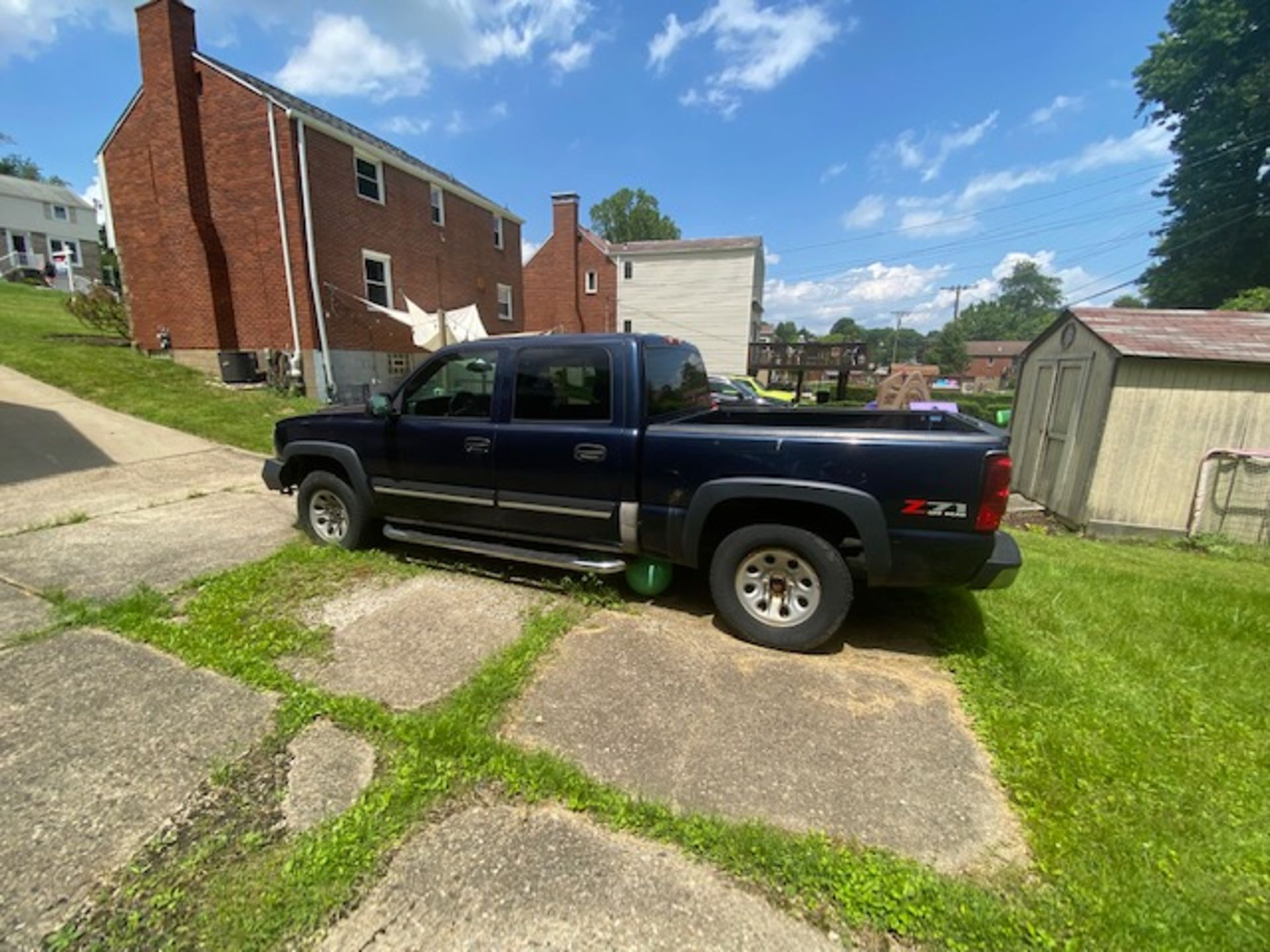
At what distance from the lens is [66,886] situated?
73.4 inches

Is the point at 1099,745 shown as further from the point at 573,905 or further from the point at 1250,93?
the point at 1250,93

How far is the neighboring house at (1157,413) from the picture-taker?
7.40 metres

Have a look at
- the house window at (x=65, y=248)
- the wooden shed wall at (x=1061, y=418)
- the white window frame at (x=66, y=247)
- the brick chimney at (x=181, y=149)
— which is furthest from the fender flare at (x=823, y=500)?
the white window frame at (x=66, y=247)

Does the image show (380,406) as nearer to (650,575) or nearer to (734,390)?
(650,575)

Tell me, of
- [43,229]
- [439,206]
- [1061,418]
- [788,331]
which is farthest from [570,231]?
[788,331]

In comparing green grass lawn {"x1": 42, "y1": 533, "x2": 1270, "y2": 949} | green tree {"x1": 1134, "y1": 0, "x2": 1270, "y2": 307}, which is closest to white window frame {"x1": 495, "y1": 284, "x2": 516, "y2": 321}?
green grass lawn {"x1": 42, "y1": 533, "x2": 1270, "y2": 949}

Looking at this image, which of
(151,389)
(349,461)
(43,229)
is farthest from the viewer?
(43,229)

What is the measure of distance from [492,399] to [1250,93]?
151 ft

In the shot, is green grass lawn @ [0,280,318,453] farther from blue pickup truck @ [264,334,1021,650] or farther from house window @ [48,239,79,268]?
house window @ [48,239,79,268]

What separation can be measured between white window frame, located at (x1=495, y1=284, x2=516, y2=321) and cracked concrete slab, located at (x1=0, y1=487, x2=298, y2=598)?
1783cm

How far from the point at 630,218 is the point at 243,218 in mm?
45273

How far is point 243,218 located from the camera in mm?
13727

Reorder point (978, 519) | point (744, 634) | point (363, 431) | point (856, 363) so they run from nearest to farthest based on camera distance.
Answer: point (978, 519), point (744, 634), point (363, 431), point (856, 363)

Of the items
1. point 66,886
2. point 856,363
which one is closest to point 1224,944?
point 66,886
